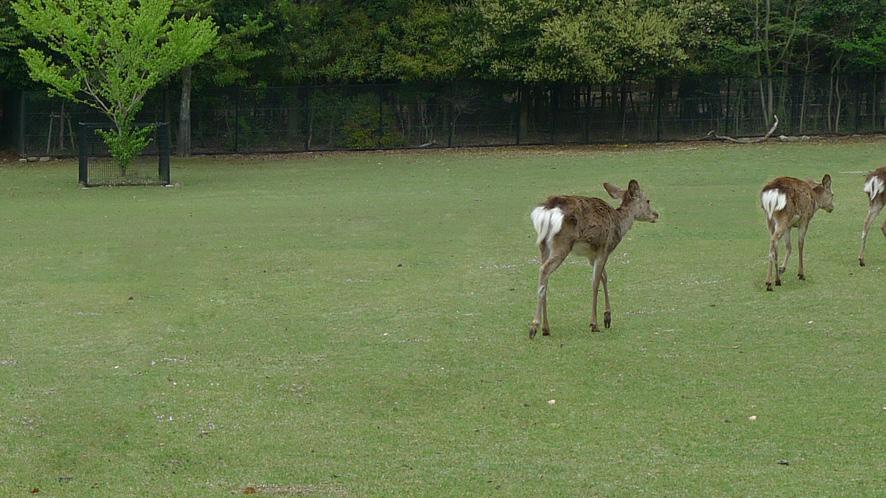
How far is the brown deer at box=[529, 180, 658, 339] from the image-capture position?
10.2 m

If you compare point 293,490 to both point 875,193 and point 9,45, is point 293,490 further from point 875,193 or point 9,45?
point 9,45

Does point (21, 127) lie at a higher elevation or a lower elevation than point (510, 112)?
lower

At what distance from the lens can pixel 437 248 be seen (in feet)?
53.3

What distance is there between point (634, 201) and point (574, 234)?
1124mm

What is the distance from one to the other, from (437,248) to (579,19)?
68.8 ft

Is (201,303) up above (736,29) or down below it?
below

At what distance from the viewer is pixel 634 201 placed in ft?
36.7

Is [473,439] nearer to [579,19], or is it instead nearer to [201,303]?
[201,303]

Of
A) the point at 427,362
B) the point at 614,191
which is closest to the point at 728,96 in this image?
the point at 614,191

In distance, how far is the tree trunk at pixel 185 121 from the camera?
34938 mm

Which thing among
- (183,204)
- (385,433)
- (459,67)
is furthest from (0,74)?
(385,433)

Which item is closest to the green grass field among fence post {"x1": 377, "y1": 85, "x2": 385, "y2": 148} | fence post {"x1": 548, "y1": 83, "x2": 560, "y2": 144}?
fence post {"x1": 377, "y1": 85, "x2": 385, "y2": 148}

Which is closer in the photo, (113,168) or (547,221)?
(547,221)

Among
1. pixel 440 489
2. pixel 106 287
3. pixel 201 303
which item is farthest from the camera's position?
pixel 106 287
